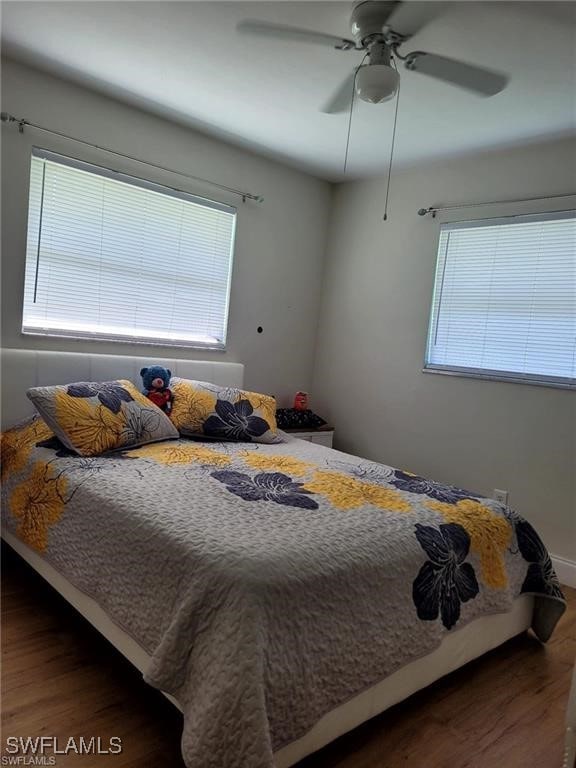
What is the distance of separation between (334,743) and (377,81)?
2272 millimetres

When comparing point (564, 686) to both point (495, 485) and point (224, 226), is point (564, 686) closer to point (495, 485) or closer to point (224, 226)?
point (495, 485)

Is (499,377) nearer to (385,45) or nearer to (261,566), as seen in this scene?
(385,45)

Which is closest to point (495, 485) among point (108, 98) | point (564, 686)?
point (564, 686)

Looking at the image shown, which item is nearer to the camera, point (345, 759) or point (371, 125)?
point (345, 759)

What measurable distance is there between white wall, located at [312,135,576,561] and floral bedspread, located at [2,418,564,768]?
1.01 metres

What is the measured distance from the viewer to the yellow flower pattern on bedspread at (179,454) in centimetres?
240

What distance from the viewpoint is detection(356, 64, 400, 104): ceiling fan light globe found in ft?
6.43

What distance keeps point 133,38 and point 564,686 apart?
3257mm

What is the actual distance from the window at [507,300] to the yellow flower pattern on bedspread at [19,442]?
8.10ft

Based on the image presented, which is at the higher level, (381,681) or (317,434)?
(317,434)

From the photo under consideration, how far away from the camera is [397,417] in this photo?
386cm

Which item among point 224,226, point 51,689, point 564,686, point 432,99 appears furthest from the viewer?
point 224,226

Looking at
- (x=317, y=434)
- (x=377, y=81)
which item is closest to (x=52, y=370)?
(x=317, y=434)

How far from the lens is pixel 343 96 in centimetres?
234
